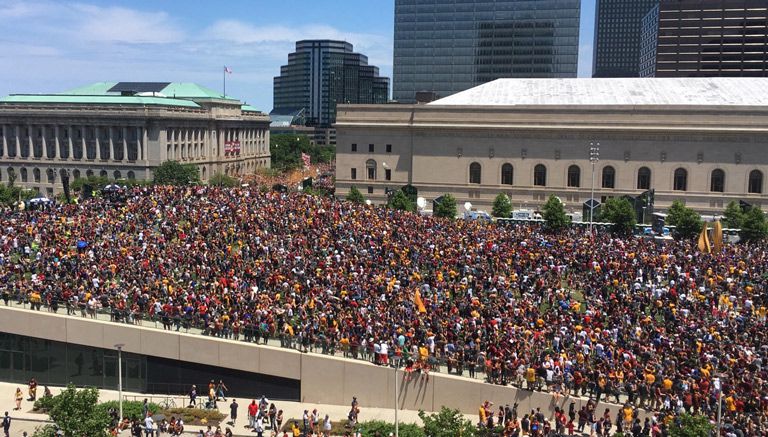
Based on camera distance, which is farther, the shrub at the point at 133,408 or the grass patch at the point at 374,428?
the shrub at the point at 133,408

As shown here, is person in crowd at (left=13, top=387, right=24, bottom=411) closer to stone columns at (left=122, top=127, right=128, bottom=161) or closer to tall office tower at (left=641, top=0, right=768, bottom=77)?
stone columns at (left=122, top=127, right=128, bottom=161)

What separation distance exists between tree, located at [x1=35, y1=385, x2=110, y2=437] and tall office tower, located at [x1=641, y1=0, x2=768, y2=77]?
145 m

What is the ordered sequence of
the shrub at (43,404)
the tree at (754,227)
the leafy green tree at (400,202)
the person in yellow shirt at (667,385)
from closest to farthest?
the person in yellow shirt at (667,385)
the shrub at (43,404)
the tree at (754,227)
the leafy green tree at (400,202)

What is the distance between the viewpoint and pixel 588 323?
95.9 feet

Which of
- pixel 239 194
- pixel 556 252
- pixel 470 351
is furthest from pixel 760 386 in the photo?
pixel 239 194

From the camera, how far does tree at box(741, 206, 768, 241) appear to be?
176ft

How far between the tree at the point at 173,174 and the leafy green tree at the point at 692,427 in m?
84.7

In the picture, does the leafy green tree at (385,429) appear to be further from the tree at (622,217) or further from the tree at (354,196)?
the tree at (354,196)

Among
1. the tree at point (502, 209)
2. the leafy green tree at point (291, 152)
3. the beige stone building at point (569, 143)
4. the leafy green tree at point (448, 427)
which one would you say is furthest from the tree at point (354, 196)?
the leafy green tree at point (291, 152)

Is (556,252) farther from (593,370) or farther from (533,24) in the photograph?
(533,24)

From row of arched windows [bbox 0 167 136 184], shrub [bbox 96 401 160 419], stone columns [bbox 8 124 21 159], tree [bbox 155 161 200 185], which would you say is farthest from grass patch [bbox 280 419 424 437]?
stone columns [bbox 8 124 21 159]

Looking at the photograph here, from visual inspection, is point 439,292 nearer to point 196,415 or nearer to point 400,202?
point 196,415

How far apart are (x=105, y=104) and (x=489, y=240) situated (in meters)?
78.4

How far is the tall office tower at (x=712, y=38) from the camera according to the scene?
142875mm
